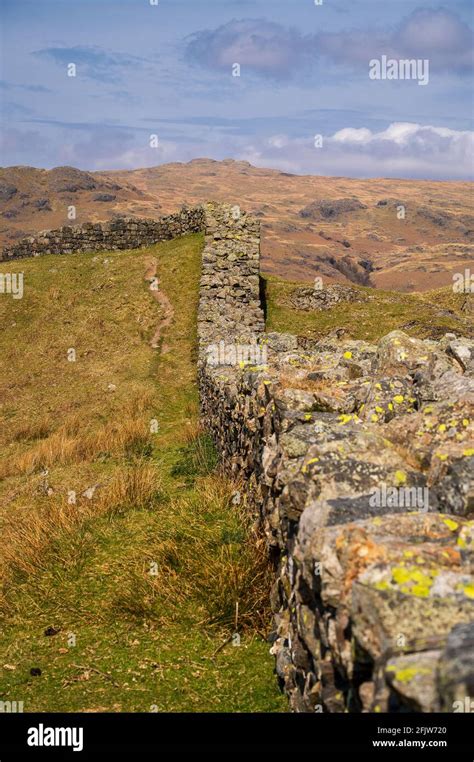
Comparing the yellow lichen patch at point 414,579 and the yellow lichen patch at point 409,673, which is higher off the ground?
the yellow lichen patch at point 414,579

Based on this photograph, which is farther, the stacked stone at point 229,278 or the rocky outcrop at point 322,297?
the rocky outcrop at point 322,297

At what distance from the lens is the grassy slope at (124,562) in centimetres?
623

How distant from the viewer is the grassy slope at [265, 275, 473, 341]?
22000 millimetres

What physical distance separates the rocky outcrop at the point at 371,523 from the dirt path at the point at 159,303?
43.3 ft

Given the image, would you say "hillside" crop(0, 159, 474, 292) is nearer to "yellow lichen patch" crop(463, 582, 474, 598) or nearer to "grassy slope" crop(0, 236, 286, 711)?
"grassy slope" crop(0, 236, 286, 711)

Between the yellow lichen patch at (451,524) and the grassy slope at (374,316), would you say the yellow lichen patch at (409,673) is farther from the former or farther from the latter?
the grassy slope at (374,316)

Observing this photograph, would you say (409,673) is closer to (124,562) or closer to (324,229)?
(124,562)

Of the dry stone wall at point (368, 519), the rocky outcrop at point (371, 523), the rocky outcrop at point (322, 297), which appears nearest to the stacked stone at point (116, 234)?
the rocky outcrop at point (322, 297)

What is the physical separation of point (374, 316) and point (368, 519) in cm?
2039

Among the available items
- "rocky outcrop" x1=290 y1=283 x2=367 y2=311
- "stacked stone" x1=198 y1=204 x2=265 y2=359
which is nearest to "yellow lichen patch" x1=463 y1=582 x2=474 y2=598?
"stacked stone" x1=198 y1=204 x2=265 y2=359

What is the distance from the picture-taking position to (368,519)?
418 cm

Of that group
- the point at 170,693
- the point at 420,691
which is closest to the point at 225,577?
the point at 170,693

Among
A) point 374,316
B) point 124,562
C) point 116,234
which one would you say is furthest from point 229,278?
point 124,562

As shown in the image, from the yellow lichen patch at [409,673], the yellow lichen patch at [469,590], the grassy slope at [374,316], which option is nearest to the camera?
the yellow lichen patch at [409,673]
